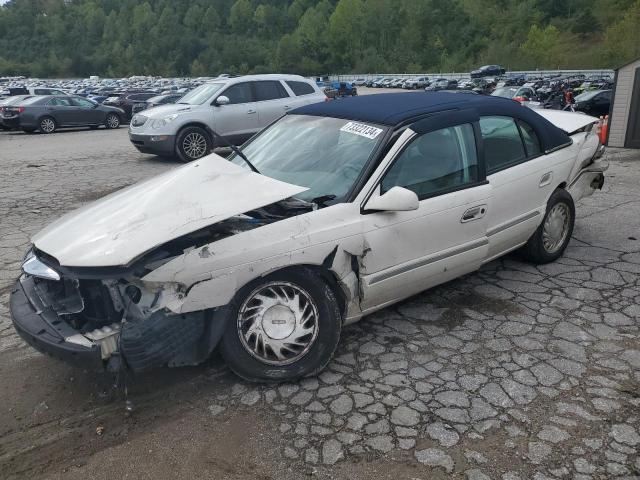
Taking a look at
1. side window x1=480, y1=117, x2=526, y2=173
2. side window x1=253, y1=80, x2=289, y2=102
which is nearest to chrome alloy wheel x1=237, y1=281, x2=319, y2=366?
side window x1=480, y1=117, x2=526, y2=173

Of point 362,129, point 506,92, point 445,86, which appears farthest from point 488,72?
point 362,129

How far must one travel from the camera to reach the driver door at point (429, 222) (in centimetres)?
347

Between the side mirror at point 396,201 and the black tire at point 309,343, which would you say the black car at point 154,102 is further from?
the black tire at point 309,343

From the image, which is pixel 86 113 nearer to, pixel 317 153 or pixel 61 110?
pixel 61 110

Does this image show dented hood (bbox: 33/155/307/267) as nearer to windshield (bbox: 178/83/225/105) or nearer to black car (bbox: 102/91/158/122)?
windshield (bbox: 178/83/225/105)

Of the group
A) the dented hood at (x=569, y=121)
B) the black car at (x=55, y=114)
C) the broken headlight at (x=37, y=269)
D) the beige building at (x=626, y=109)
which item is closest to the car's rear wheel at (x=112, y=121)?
the black car at (x=55, y=114)

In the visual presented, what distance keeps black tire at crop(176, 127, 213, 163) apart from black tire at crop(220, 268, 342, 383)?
28.0ft

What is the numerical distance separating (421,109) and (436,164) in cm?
41

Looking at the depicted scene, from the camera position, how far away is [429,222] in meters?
3.66

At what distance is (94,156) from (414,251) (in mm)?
11044

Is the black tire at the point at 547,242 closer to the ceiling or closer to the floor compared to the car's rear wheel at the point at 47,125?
closer to the ceiling

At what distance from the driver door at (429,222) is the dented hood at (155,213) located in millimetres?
642

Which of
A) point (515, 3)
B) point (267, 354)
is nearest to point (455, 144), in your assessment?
point (267, 354)

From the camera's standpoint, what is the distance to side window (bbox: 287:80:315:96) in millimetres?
12242
